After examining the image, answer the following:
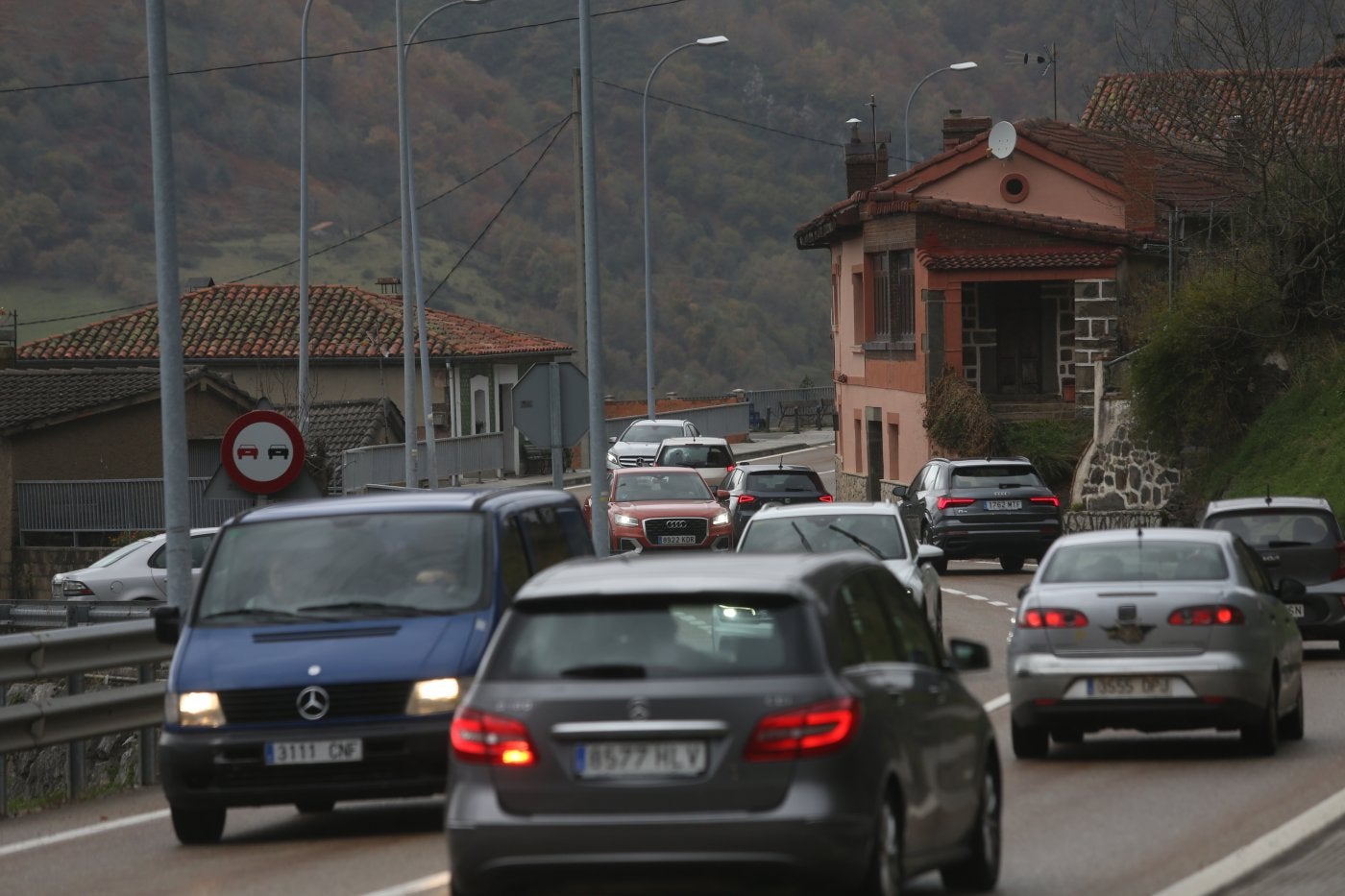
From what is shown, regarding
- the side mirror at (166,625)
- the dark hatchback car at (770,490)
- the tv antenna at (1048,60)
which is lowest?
the dark hatchback car at (770,490)

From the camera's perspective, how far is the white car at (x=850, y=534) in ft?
65.9

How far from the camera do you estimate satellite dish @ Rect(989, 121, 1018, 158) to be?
4984 centimetres

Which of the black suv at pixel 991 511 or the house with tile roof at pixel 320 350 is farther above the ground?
the house with tile roof at pixel 320 350

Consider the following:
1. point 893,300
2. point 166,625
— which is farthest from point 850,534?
point 893,300

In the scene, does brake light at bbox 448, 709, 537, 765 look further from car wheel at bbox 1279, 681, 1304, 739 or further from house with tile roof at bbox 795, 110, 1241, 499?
house with tile roof at bbox 795, 110, 1241, 499

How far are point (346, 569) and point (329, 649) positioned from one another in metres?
0.79

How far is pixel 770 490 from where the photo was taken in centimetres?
4025

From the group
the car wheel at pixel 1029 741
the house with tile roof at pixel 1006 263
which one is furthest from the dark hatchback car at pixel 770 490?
the car wheel at pixel 1029 741

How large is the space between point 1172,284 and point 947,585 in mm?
12747

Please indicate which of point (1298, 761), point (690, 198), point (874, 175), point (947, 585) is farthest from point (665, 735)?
point (690, 198)

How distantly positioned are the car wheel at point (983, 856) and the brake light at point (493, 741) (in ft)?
7.70

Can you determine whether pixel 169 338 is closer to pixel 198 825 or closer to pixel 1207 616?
pixel 198 825

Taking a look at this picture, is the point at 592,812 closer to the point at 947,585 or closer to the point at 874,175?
the point at 947,585

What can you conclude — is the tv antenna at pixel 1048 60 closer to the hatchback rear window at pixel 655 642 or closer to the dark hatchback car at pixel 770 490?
the dark hatchback car at pixel 770 490
